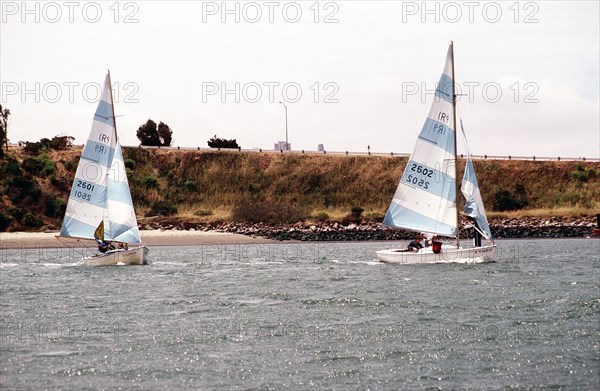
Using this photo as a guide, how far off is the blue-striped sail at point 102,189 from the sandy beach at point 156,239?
19.9 m

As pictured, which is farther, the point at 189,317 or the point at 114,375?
the point at 189,317

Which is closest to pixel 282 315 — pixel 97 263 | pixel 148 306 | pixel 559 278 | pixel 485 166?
pixel 148 306

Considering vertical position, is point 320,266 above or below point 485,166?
below

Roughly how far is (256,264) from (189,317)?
2160 cm

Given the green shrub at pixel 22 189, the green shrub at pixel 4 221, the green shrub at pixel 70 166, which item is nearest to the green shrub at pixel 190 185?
the green shrub at pixel 70 166

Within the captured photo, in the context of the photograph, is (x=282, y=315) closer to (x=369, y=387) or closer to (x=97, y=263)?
(x=369, y=387)

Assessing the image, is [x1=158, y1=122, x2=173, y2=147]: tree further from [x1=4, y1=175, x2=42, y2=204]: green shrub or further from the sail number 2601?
the sail number 2601

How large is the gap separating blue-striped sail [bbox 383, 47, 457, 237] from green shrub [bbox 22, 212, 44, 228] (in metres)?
45.6

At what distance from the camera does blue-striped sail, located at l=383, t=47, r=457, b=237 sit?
49.7 m

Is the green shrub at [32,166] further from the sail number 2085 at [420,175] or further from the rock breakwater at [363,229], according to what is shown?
the sail number 2085 at [420,175]

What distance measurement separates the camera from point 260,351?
1016 inches

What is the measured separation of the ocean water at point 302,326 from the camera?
22609 millimetres

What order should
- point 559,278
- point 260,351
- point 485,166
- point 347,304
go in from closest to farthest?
point 260,351, point 347,304, point 559,278, point 485,166

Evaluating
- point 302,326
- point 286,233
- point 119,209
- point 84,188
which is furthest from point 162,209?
point 302,326
